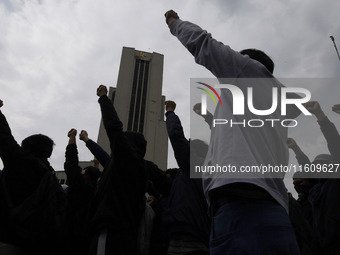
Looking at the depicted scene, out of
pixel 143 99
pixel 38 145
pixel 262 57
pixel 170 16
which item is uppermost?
pixel 143 99

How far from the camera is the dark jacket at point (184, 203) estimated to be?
7.20 feet

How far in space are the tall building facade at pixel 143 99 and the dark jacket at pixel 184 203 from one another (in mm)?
41585

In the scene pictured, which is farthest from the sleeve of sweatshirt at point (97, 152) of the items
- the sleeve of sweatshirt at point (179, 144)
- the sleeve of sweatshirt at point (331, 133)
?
the sleeve of sweatshirt at point (331, 133)

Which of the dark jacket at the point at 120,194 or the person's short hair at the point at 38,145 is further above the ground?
the person's short hair at the point at 38,145

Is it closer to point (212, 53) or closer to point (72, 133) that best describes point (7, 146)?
point (72, 133)

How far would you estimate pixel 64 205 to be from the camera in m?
2.37

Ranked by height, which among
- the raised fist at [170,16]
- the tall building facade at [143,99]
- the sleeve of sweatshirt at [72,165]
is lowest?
the sleeve of sweatshirt at [72,165]

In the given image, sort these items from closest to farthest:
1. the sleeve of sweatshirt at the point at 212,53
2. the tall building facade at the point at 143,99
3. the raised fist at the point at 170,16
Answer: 1. the sleeve of sweatshirt at the point at 212,53
2. the raised fist at the point at 170,16
3. the tall building facade at the point at 143,99

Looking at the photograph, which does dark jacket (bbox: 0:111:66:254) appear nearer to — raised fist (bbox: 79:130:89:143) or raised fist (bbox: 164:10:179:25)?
raised fist (bbox: 79:130:89:143)

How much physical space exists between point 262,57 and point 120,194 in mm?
1402

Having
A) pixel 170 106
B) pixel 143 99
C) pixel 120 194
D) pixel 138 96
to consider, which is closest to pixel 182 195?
pixel 120 194

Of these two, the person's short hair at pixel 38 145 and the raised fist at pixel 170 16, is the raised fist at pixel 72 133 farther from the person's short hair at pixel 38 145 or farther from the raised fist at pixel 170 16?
the raised fist at pixel 170 16

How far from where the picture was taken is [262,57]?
159 centimetres

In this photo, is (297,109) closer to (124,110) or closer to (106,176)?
(106,176)
